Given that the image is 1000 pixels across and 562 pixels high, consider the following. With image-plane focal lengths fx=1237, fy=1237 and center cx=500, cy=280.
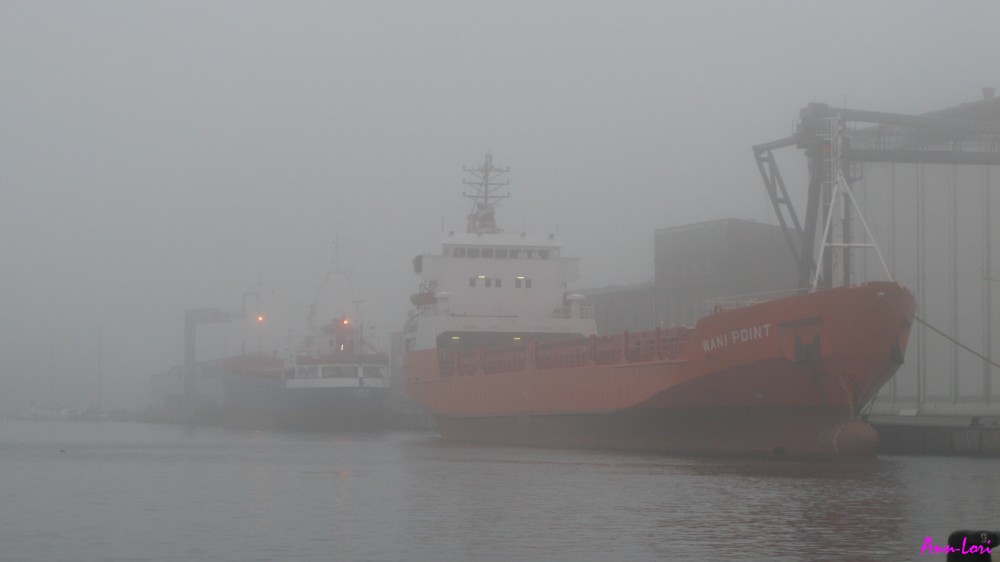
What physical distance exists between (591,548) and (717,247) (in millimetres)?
38701

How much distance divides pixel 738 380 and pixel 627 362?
155 inches

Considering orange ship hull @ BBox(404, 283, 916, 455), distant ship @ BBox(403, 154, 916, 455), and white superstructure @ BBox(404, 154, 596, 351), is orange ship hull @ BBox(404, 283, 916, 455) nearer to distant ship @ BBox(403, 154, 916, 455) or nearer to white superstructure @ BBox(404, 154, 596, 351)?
distant ship @ BBox(403, 154, 916, 455)

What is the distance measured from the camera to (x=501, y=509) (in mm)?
14508

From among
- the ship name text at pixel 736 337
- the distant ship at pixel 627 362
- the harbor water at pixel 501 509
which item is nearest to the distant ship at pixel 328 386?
the distant ship at pixel 627 362

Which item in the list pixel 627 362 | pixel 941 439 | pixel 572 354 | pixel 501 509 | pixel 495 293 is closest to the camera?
pixel 501 509

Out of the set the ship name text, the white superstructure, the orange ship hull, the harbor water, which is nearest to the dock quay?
the harbor water

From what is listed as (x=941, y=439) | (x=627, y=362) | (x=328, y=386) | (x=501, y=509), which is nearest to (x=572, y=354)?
(x=627, y=362)

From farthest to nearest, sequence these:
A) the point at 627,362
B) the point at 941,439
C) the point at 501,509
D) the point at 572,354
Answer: the point at 572,354 → the point at 627,362 → the point at 941,439 → the point at 501,509

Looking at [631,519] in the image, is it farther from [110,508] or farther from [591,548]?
[110,508]

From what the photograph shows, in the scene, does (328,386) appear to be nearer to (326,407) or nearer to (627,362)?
(326,407)

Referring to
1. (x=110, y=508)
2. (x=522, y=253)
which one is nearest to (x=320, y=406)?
(x=522, y=253)

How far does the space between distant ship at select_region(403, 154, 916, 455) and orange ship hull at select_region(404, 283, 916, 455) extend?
24mm

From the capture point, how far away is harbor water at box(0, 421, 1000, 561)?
37.3 feet

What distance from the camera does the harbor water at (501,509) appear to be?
11383 mm
